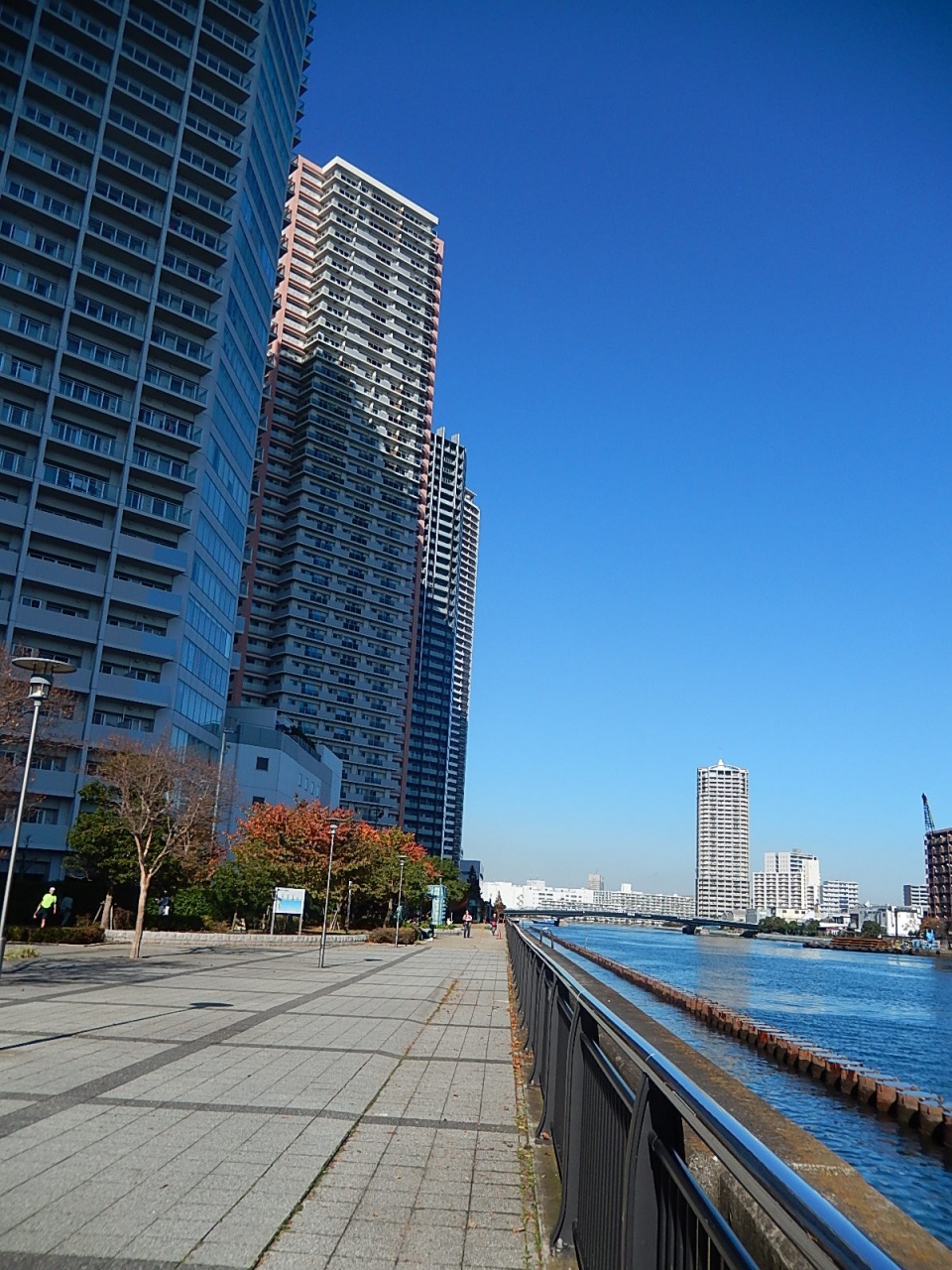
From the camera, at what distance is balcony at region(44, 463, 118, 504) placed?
54406 mm

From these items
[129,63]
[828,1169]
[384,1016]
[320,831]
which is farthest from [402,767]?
[828,1169]

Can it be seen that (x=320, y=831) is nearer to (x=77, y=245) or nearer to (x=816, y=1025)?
(x=816, y=1025)

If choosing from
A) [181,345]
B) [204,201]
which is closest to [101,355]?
[181,345]

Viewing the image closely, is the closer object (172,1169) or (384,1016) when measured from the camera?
(172,1169)

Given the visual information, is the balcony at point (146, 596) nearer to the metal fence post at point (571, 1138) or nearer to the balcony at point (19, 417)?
the balcony at point (19, 417)

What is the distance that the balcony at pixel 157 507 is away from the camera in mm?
56781

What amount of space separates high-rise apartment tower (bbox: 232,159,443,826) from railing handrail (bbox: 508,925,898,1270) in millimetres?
103879

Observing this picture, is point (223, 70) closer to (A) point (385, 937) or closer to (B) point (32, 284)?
(B) point (32, 284)

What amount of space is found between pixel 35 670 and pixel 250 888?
30.6m

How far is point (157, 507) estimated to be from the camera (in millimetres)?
57375

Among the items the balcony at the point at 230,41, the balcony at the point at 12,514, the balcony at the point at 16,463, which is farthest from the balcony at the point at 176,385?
the balcony at the point at 230,41

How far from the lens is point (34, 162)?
56.6m

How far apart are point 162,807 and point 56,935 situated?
5180mm

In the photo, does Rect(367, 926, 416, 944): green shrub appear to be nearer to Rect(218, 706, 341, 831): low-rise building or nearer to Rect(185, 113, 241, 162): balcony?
Rect(218, 706, 341, 831): low-rise building
